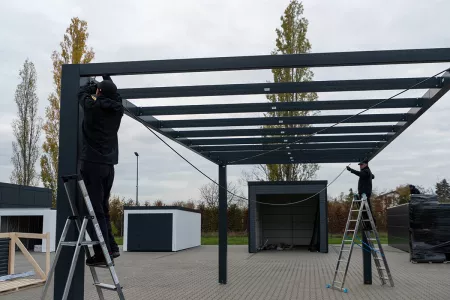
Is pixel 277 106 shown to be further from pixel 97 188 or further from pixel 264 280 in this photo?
pixel 264 280

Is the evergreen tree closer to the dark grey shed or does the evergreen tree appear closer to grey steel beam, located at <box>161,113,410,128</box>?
the dark grey shed

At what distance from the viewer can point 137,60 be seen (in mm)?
6375

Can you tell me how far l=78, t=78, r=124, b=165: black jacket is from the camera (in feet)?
17.2

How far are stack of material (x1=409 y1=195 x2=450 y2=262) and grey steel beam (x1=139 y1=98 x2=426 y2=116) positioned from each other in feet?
33.8

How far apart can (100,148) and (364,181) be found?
8.10 meters

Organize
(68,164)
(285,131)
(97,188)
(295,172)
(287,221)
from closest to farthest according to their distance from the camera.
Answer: (97,188), (68,164), (285,131), (287,221), (295,172)

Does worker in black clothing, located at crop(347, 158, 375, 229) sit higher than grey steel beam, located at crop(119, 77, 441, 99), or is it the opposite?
grey steel beam, located at crop(119, 77, 441, 99)

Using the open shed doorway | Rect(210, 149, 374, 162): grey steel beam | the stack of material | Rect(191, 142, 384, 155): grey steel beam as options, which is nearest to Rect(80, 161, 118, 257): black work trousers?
Rect(191, 142, 384, 155): grey steel beam

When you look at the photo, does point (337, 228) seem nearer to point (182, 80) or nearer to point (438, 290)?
point (438, 290)

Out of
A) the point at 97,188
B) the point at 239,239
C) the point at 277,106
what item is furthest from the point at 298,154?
the point at 239,239

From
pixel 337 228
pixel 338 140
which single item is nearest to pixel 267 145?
pixel 338 140

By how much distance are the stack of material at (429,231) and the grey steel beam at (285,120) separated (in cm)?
923

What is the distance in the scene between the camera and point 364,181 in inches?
474

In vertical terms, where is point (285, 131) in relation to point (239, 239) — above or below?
above
